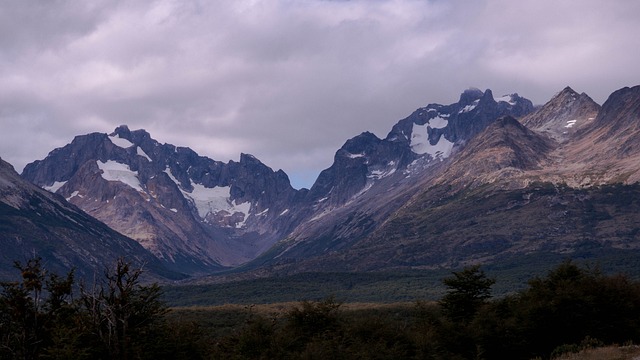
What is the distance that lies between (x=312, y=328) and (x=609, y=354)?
45.8 meters

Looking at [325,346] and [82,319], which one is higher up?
[82,319]

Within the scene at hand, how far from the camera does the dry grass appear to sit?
176 ft

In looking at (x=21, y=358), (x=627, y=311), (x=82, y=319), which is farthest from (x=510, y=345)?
(x=21, y=358)

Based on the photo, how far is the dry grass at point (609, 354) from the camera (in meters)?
53.6

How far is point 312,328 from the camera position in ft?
309

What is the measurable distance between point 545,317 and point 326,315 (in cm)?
2844

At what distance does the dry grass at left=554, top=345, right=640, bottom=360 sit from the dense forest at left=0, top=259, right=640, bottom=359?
6.71 metres

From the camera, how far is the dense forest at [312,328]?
70.4m

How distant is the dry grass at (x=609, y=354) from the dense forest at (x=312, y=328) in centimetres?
671

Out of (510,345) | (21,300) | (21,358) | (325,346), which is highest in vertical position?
(21,300)

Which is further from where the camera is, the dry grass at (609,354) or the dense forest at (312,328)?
the dense forest at (312,328)

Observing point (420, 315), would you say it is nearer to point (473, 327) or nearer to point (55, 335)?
point (473, 327)

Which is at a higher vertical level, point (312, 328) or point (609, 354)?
point (312, 328)

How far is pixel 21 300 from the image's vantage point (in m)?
70.7
